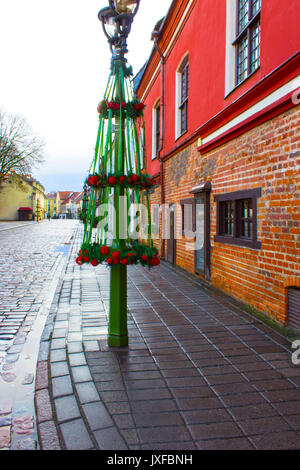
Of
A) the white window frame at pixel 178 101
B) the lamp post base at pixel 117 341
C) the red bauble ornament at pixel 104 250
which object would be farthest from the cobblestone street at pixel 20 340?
the white window frame at pixel 178 101

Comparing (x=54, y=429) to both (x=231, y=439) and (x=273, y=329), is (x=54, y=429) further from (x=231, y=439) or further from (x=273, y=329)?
(x=273, y=329)

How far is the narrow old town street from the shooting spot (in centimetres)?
243

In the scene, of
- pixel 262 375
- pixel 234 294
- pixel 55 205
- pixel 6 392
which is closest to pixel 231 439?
pixel 262 375

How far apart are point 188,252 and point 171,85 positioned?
515cm

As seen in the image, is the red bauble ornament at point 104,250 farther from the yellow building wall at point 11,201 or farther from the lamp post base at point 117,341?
the yellow building wall at point 11,201

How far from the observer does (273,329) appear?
15.3 feet

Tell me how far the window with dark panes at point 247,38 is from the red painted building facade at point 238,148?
18 mm

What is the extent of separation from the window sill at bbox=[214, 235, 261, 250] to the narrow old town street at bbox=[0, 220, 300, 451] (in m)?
0.96

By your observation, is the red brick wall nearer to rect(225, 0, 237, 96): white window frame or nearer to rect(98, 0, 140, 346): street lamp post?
rect(225, 0, 237, 96): white window frame

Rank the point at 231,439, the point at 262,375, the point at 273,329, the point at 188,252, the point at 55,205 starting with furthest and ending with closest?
the point at 55,205 < the point at 188,252 < the point at 273,329 < the point at 262,375 < the point at 231,439

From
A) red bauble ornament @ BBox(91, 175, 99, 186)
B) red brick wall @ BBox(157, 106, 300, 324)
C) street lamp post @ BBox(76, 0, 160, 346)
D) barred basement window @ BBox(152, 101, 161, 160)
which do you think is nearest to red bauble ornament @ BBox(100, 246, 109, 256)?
street lamp post @ BBox(76, 0, 160, 346)

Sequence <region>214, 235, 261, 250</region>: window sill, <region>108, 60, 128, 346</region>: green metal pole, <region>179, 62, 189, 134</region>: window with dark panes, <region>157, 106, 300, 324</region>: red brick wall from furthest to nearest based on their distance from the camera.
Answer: <region>179, 62, 189, 134</region>: window with dark panes → <region>214, 235, 261, 250</region>: window sill → <region>157, 106, 300, 324</region>: red brick wall → <region>108, 60, 128, 346</region>: green metal pole

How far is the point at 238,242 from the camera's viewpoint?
5.96m

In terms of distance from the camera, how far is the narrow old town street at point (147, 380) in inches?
95.6
